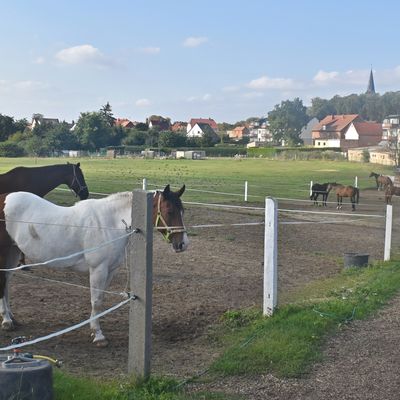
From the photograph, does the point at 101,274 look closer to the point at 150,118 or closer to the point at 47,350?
the point at 47,350

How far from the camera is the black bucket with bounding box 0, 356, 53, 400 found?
4.07 metres

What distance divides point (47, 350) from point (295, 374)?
2.64 metres

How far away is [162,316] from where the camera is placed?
8.09 metres

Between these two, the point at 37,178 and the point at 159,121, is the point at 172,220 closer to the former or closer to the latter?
the point at 37,178

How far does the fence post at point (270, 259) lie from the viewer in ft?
25.5

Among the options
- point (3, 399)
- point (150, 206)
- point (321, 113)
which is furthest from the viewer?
point (321, 113)

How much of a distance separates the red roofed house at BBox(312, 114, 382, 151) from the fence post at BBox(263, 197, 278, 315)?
129 meters

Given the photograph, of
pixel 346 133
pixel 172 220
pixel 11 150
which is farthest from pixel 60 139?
pixel 172 220

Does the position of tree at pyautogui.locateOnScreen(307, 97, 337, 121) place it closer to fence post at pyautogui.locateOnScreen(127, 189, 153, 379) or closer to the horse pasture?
the horse pasture

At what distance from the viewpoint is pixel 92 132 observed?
105 metres

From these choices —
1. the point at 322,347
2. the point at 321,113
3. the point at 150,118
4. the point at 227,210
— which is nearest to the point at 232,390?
the point at 322,347

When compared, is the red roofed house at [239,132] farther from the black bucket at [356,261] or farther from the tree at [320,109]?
the black bucket at [356,261]

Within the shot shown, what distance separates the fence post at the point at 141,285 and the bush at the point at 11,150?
82.9 m

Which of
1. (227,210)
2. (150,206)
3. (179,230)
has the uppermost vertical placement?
(150,206)
